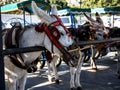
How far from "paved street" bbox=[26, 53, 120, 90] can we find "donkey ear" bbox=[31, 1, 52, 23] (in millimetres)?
4723

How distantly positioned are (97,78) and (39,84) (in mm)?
1994

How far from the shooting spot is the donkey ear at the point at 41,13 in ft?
11.3

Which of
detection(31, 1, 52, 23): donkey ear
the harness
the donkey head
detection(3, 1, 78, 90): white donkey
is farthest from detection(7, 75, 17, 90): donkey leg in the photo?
detection(31, 1, 52, 23): donkey ear

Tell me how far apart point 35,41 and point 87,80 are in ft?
18.7

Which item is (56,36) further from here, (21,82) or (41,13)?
(21,82)

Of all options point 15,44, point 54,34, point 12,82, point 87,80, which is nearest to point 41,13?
point 54,34

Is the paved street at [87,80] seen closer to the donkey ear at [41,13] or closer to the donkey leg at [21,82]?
the donkey leg at [21,82]

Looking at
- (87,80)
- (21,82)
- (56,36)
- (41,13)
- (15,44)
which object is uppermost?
(41,13)

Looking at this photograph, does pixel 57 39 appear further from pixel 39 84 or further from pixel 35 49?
pixel 39 84

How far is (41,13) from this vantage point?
3.59 metres

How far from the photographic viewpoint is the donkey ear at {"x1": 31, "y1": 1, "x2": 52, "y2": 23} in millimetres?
3438

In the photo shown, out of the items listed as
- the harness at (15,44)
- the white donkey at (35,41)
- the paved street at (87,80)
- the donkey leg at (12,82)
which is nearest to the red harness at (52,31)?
the white donkey at (35,41)

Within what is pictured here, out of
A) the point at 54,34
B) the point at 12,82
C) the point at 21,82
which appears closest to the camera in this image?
the point at 54,34

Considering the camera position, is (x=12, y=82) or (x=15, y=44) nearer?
(x=15, y=44)
